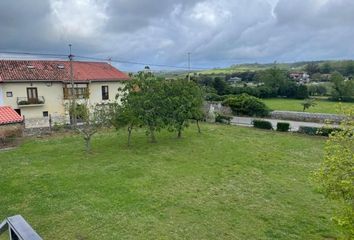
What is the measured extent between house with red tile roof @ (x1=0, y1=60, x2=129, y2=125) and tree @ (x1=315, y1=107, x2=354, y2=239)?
22691 mm

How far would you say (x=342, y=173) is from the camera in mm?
5844

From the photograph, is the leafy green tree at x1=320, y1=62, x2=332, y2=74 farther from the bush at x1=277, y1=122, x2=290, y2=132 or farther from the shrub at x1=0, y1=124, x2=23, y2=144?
the shrub at x1=0, y1=124, x2=23, y2=144

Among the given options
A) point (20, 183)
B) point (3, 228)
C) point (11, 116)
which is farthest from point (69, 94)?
point (3, 228)

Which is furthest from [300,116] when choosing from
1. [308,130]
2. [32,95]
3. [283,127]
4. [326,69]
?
[326,69]

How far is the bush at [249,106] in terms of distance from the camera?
119 ft

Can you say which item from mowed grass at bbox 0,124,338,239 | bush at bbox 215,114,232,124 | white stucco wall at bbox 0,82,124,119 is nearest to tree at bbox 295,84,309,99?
bush at bbox 215,114,232,124

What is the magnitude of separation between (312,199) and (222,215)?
13.1 ft

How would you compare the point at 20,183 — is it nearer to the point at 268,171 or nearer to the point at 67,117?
the point at 268,171

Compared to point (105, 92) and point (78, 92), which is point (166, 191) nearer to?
point (78, 92)

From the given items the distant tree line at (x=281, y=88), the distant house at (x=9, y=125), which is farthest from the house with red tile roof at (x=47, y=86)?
the distant tree line at (x=281, y=88)

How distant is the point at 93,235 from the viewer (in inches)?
351

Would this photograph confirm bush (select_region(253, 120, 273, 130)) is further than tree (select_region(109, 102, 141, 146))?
Yes

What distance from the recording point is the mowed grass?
9.43m

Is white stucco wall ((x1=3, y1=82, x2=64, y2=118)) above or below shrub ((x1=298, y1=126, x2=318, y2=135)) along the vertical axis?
above
